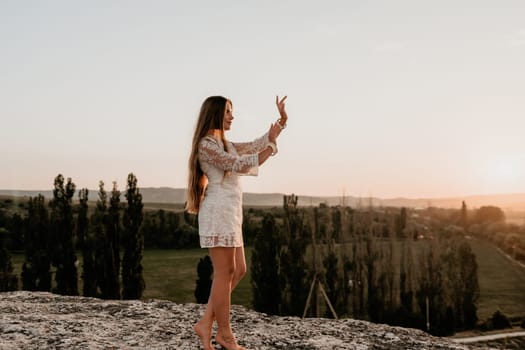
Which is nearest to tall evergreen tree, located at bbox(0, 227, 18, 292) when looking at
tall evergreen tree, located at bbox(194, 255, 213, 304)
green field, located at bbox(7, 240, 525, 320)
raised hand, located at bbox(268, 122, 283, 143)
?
tall evergreen tree, located at bbox(194, 255, 213, 304)

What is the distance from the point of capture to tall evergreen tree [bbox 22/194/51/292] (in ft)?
90.8

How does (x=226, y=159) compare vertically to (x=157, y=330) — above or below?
above

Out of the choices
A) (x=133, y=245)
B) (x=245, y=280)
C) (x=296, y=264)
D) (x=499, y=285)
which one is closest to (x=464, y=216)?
(x=499, y=285)

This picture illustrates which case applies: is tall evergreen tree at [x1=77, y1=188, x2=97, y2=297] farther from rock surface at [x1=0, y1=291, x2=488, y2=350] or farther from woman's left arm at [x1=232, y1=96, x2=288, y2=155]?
woman's left arm at [x1=232, y1=96, x2=288, y2=155]

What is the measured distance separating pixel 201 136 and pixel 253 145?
1.46ft

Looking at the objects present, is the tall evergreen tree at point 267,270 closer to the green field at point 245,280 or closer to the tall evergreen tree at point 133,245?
the tall evergreen tree at point 133,245

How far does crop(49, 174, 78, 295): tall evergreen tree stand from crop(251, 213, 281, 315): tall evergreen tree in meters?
8.91

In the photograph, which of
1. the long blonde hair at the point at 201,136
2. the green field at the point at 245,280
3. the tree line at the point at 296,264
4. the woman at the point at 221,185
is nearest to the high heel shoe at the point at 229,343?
the woman at the point at 221,185

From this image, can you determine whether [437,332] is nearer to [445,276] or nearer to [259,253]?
[445,276]

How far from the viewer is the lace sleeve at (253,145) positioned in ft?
14.1

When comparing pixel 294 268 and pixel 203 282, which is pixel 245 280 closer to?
pixel 294 268

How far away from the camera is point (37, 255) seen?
91.4 feet

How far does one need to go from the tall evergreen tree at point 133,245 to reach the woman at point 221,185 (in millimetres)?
23121

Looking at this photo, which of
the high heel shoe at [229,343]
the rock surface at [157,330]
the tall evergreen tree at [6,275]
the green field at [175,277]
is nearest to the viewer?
the high heel shoe at [229,343]
